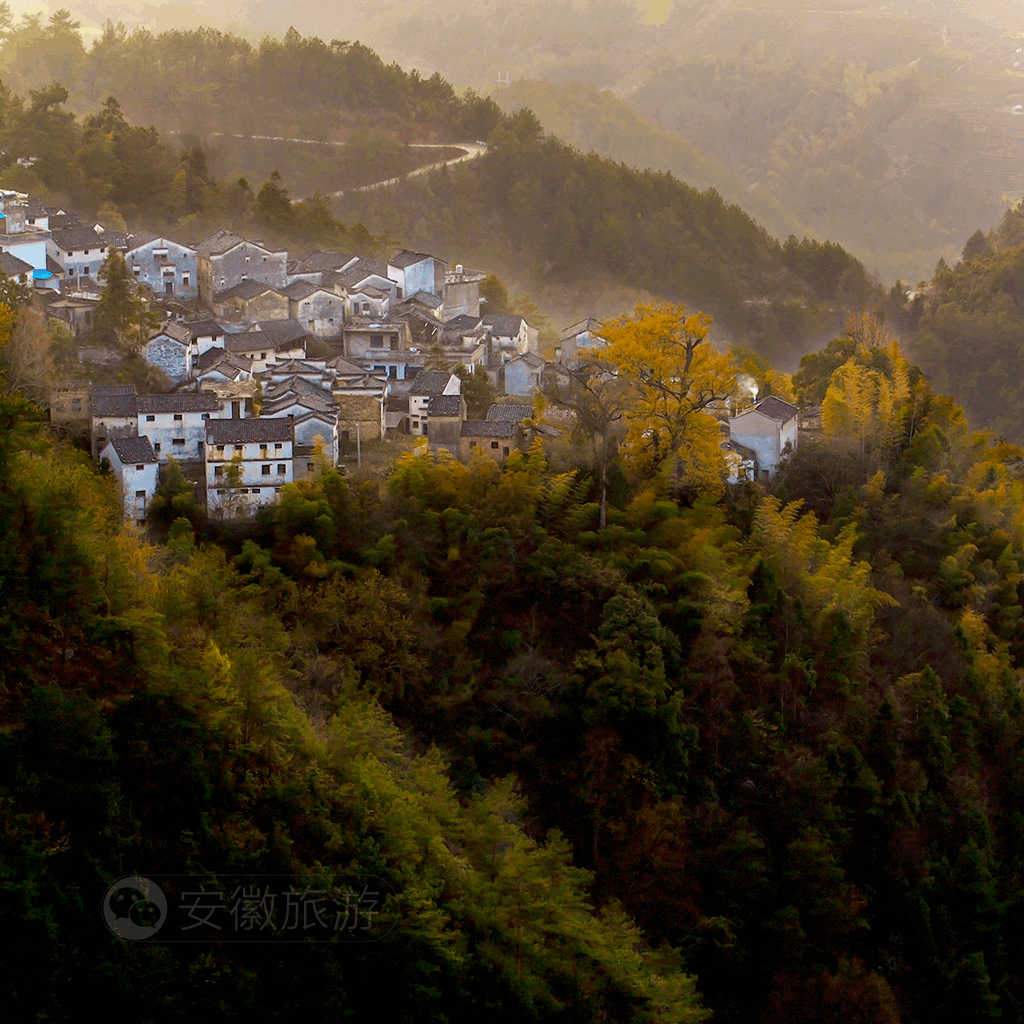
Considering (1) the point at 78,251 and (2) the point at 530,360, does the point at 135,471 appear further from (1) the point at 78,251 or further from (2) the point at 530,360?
(1) the point at 78,251

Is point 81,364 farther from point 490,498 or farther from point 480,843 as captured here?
point 480,843

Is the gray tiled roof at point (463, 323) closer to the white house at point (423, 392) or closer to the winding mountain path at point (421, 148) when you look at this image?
the white house at point (423, 392)

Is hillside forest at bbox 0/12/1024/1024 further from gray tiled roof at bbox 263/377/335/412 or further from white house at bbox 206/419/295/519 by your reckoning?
gray tiled roof at bbox 263/377/335/412

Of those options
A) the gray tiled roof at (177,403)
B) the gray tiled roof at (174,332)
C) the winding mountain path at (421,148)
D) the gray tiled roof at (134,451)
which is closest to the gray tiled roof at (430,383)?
the gray tiled roof at (177,403)

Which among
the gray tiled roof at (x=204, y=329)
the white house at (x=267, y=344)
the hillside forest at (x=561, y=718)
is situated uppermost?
the gray tiled roof at (x=204, y=329)

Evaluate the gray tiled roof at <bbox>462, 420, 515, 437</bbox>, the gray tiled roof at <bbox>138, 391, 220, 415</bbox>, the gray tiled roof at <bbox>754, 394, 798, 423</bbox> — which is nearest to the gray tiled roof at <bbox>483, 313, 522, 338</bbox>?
the gray tiled roof at <bbox>754, 394, 798, 423</bbox>
